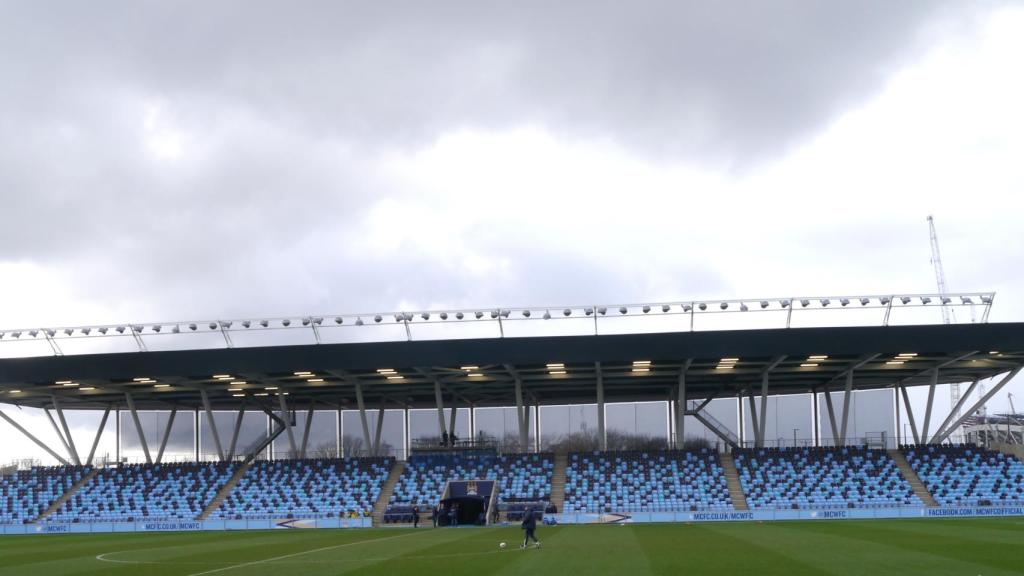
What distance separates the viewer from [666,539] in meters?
35.1

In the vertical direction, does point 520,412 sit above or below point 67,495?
above

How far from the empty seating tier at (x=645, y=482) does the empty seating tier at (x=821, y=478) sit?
2.05 metres

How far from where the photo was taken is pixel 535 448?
75250 millimetres

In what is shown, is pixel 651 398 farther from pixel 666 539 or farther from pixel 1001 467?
pixel 666 539

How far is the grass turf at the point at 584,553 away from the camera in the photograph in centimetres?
2378

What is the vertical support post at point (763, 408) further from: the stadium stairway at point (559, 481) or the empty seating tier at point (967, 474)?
the stadium stairway at point (559, 481)

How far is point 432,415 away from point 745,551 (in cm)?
6010

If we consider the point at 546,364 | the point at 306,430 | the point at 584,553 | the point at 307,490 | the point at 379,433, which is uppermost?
the point at 546,364

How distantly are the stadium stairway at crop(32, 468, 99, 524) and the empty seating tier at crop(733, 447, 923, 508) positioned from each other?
44.6 meters

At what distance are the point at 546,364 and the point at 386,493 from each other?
520 inches

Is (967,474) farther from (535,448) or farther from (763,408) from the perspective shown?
(535,448)

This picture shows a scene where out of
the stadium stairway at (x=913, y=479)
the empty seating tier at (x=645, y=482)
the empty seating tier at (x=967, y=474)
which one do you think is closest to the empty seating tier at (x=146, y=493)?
the empty seating tier at (x=645, y=482)

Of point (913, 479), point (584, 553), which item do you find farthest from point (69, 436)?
point (913, 479)

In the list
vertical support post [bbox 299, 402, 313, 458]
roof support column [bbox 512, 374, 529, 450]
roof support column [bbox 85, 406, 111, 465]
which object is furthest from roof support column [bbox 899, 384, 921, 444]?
roof support column [bbox 85, 406, 111, 465]
